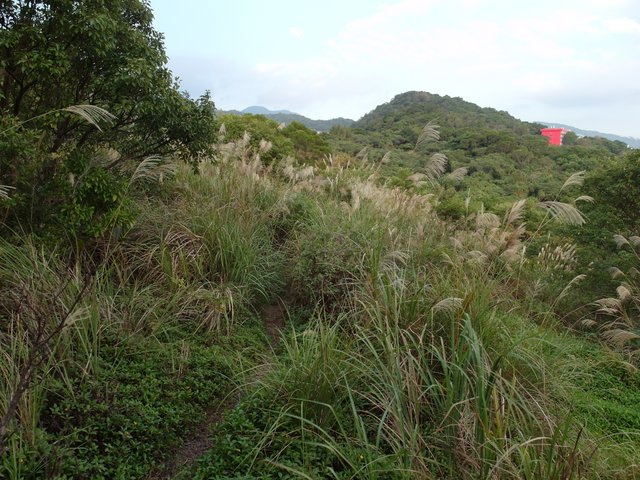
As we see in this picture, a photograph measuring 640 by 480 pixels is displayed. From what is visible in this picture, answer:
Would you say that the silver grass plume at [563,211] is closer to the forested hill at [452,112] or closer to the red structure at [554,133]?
the forested hill at [452,112]

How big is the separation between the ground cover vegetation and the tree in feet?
0.08

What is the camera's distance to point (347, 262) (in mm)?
4676

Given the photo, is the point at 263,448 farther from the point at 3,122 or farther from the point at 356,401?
the point at 3,122

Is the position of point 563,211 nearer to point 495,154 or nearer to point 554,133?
point 495,154

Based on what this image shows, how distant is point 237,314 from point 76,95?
2.64 m

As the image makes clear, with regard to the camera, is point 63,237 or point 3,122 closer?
point 3,122

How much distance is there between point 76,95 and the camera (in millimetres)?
4258

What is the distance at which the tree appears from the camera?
368 cm

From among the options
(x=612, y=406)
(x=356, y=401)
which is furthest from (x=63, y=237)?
(x=612, y=406)

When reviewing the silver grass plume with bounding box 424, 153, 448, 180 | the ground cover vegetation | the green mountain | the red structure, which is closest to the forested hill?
the red structure

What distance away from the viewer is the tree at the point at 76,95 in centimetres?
368

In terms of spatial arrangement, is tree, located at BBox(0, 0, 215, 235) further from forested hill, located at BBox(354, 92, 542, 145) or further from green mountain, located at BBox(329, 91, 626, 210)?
forested hill, located at BBox(354, 92, 542, 145)

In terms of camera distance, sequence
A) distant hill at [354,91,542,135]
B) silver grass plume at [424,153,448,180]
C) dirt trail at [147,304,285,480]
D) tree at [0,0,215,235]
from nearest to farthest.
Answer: dirt trail at [147,304,285,480]
tree at [0,0,215,235]
silver grass plume at [424,153,448,180]
distant hill at [354,91,542,135]

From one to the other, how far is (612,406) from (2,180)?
5.77 meters
